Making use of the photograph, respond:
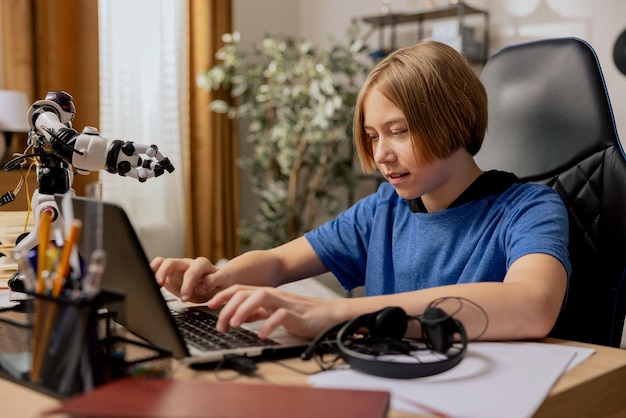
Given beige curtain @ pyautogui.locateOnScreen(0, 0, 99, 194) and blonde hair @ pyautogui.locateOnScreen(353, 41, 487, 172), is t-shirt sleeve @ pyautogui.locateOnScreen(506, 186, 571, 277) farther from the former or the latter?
beige curtain @ pyautogui.locateOnScreen(0, 0, 99, 194)

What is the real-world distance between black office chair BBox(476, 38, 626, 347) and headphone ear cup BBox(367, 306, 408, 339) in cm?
54

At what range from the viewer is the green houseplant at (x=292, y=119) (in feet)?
10.9

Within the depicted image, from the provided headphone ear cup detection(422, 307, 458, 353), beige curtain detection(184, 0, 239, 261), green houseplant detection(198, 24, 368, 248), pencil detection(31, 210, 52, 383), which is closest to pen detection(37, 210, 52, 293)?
pencil detection(31, 210, 52, 383)

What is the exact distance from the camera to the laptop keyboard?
0.76 metres

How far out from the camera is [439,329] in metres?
0.73

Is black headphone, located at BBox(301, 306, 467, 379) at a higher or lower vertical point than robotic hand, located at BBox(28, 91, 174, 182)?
lower

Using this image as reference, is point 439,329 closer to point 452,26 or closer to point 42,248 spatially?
point 42,248

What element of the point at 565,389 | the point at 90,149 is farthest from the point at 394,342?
the point at 90,149

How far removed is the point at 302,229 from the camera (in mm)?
3654

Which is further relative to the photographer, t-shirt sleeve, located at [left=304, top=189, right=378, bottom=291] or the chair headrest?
t-shirt sleeve, located at [left=304, top=189, right=378, bottom=291]

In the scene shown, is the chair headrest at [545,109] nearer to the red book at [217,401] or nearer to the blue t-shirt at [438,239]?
the blue t-shirt at [438,239]

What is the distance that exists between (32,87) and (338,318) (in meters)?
2.47

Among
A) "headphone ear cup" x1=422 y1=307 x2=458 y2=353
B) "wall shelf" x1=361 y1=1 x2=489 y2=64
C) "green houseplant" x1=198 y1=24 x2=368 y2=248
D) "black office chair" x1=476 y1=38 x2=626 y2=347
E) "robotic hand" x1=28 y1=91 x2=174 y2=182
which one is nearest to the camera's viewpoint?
"headphone ear cup" x1=422 y1=307 x2=458 y2=353

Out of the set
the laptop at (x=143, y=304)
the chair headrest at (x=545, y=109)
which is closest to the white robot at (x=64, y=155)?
the laptop at (x=143, y=304)
